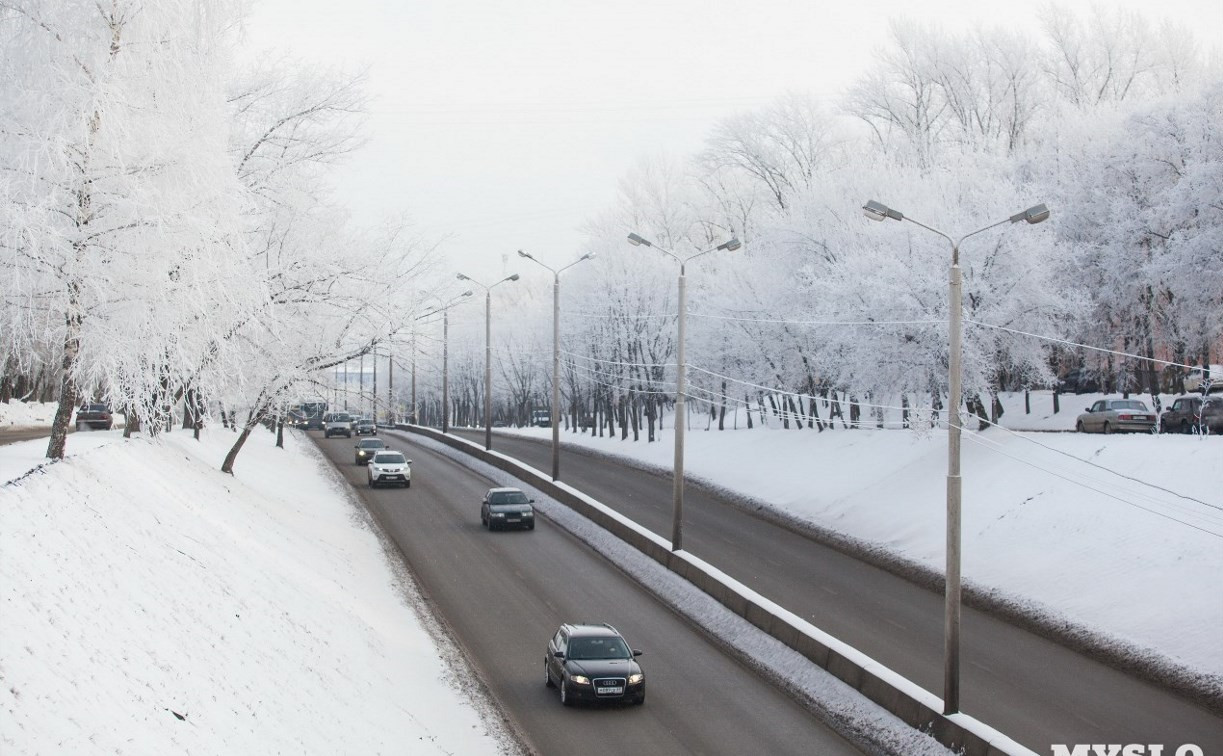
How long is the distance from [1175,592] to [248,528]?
810 inches

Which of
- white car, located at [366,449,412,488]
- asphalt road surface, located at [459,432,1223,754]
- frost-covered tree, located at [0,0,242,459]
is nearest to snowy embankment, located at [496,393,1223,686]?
asphalt road surface, located at [459,432,1223,754]

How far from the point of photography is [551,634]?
912 inches

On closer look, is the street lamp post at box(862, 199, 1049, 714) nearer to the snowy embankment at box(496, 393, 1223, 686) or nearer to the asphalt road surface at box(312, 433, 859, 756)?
the asphalt road surface at box(312, 433, 859, 756)

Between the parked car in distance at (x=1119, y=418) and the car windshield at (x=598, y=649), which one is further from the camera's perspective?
the parked car in distance at (x=1119, y=418)

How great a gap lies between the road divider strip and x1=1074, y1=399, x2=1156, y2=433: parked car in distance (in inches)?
646

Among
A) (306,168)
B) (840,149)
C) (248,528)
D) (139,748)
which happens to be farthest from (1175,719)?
(840,149)

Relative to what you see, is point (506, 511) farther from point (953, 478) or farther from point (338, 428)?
point (338, 428)

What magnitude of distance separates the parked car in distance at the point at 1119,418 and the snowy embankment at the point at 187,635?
24.4 metres

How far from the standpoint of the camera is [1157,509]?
986 inches

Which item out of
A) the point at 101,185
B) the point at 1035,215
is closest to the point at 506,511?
the point at 101,185

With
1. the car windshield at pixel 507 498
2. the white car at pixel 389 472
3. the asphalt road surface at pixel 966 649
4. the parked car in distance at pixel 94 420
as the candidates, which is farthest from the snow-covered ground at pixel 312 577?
the parked car in distance at pixel 94 420

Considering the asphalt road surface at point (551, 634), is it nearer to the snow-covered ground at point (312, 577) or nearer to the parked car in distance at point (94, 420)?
the snow-covered ground at point (312, 577)

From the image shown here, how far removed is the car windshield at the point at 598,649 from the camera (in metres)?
18.6

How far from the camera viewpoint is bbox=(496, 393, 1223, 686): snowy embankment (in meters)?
21.2
